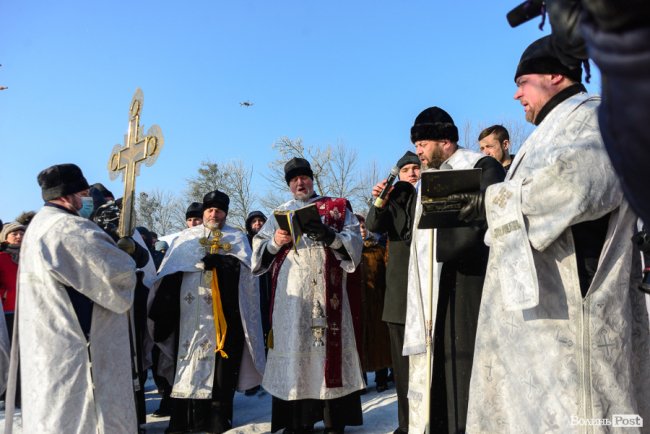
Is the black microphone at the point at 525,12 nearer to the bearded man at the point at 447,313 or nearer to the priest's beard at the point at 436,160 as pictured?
the bearded man at the point at 447,313

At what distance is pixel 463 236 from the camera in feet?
13.3

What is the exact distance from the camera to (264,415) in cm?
769

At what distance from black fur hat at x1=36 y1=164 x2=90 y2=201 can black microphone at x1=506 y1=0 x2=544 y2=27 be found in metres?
3.96

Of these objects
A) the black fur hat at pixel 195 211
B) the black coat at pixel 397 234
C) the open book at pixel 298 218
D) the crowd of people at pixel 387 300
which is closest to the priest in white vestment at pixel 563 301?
the crowd of people at pixel 387 300

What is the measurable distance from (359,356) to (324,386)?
557mm

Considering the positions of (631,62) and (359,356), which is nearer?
(631,62)


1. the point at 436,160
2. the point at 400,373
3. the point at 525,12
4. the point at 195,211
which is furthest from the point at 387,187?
the point at 195,211

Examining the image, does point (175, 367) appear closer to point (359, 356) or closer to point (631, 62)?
point (359, 356)

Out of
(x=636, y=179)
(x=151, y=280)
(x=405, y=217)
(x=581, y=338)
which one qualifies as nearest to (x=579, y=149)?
(x=581, y=338)

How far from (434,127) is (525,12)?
305cm

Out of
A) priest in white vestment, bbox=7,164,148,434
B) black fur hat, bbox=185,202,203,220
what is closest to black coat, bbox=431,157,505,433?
priest in white vestment, bbox=7,164,148,434

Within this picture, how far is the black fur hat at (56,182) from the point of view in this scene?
490 cm

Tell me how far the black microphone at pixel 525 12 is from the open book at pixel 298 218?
4.19 metres

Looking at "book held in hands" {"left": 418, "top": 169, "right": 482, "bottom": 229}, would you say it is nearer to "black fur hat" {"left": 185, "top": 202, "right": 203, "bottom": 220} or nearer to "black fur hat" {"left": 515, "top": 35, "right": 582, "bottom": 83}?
"black fur hat" {"left": 515, "top": 35, "right": 582, "bottom": 83}
